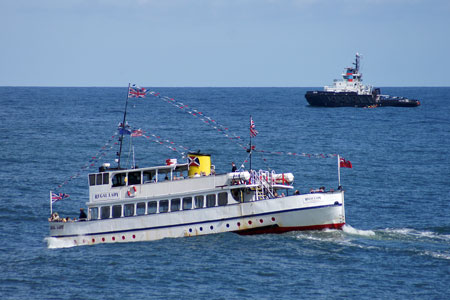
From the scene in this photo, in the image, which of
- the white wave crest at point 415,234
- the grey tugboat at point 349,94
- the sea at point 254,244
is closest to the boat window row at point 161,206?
the sea at point 254,244

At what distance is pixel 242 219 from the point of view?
43.9 metres

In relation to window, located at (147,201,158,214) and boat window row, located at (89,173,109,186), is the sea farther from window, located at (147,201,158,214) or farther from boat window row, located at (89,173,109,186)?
boat window row, located at (89,173,109,186)

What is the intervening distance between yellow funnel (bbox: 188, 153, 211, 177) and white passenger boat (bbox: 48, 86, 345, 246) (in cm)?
6

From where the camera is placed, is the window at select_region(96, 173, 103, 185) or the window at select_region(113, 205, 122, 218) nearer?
the window at select_region(113, 205, 122, 218)

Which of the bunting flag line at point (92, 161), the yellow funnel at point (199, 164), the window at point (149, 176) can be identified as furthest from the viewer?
the bunting flag line at point (92, 161)

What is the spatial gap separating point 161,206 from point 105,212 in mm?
3445

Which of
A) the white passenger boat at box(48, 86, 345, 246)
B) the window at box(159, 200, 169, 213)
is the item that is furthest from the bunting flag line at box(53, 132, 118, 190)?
the window at box(159, 200, 169, 213)

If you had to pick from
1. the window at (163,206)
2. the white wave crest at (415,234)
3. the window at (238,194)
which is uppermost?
the window at (238,194)

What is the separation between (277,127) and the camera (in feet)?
392

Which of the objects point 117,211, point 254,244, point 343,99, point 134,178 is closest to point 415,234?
point 254,244

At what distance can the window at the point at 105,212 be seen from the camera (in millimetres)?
44969

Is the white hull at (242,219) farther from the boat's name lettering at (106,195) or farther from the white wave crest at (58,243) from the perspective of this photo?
the white wave crest at (58,243)

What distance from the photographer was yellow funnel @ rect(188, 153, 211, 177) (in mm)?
45219

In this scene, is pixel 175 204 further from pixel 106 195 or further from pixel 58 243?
pixel 58 243
